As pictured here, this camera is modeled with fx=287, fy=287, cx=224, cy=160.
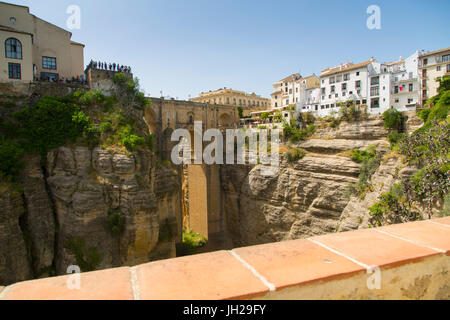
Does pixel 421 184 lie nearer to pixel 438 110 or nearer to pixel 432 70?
pixel 438 110

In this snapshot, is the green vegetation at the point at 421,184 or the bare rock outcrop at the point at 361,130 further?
the bare rock outcrop at the point at 361,130

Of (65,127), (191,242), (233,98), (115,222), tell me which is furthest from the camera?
(233,98)

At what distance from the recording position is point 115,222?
1444 centimetres

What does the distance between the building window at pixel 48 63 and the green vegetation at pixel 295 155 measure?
18456mm

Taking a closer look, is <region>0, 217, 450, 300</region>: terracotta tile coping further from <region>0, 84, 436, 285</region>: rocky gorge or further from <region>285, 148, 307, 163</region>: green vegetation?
<region>285, 148, 307, 163</region>: green vegetation

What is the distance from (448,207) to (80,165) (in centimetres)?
1499

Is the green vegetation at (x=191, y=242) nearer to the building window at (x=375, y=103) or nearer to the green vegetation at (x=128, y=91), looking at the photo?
the green vegetation at (x=128, y=91)

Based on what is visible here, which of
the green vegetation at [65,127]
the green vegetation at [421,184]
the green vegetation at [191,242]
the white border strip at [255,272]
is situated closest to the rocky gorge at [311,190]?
the green vegetation at [421,184]

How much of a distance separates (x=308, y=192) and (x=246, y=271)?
20931mm

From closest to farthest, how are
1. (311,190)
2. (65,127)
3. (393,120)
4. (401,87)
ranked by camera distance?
(65,127), (311,190), (393,120), (401,87)

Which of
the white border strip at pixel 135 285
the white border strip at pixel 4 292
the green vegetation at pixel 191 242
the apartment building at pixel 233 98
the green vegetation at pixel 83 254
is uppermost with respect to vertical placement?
the apartment building at pixel 233 98

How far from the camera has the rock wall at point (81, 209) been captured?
45.4ft

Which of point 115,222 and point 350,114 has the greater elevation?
point 350,114

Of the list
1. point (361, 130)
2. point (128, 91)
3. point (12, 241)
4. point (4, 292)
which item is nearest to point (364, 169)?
point (361, 130)
